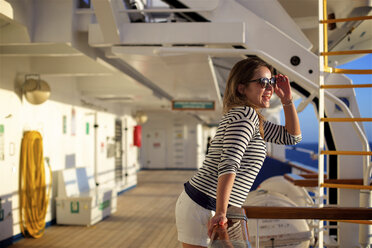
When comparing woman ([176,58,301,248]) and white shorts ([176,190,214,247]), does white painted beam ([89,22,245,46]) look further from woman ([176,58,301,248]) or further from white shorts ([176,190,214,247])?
white shorts ([176,190,214,247])

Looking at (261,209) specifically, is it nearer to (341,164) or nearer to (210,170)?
(210,170)

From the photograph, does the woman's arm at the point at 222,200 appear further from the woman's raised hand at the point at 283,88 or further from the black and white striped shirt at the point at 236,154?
the woman's raised hand at the point at 283,88

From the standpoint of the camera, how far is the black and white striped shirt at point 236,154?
1.38m

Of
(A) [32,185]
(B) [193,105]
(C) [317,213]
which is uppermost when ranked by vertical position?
(B) [193,105]

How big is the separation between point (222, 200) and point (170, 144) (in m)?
19.2

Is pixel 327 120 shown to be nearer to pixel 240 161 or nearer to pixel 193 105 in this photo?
pixel 240 161

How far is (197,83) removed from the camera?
726cm

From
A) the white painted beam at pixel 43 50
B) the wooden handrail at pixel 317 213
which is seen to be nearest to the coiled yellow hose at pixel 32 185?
the white painted beam at pixel 43 50

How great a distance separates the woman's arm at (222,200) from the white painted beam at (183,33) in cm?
240

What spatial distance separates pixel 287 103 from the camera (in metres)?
1.67

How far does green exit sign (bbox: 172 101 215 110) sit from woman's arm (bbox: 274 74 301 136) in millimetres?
7456

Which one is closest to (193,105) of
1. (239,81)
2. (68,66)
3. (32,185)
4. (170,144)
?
(68,66)

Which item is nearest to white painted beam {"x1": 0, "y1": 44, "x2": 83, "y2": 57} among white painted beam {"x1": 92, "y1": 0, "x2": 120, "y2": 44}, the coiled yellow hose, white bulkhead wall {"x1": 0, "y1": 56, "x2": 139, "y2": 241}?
white bulkhead wall {"x1": 0, "y1": 56, "x2": 139, "y2": 241}

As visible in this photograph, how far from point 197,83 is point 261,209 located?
5.37 m
